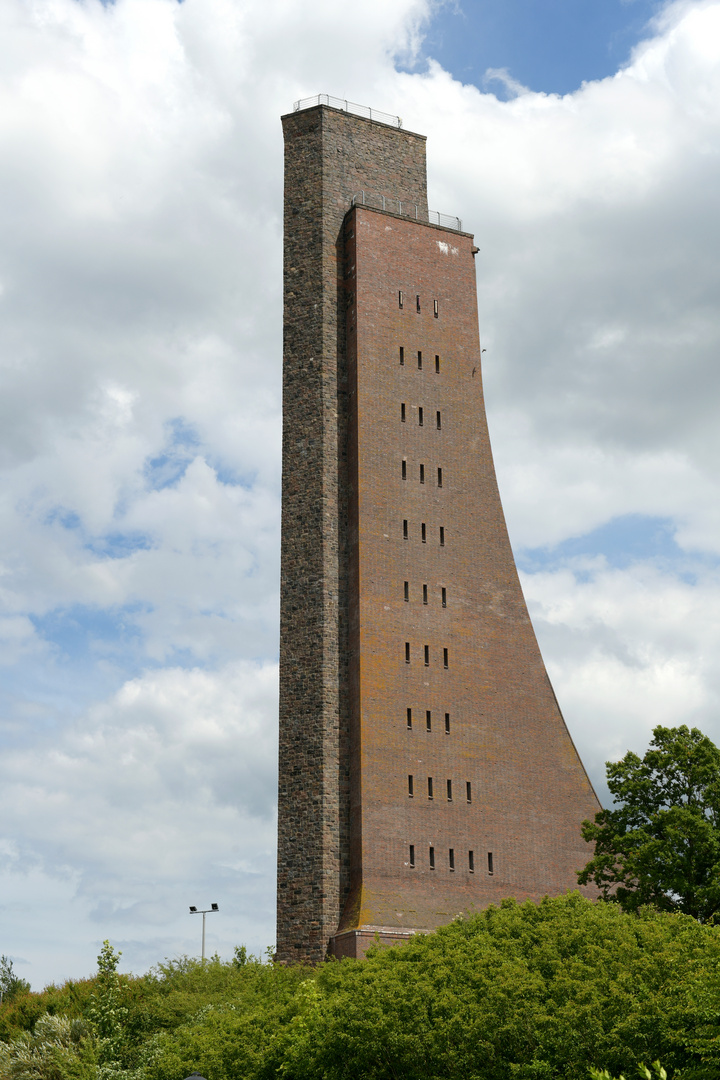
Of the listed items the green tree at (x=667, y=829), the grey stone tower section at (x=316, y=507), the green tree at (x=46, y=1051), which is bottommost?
the green tree at (x=46, y=1051)

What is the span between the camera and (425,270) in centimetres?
5722

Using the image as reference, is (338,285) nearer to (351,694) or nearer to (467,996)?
(351,694)

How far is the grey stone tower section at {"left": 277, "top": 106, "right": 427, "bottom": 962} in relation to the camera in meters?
48.4

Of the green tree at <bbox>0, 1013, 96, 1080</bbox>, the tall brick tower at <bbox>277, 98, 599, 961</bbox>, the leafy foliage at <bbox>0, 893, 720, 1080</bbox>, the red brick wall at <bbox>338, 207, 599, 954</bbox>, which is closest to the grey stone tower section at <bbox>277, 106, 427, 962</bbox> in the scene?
the tall brick tower at <bbox>277, 98, 599, 961</bbox>

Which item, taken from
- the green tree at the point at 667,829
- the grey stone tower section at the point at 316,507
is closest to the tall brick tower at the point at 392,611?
the grey stone tower section at the point at 316,507

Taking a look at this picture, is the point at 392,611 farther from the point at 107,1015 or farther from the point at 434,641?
the point at 107,1015

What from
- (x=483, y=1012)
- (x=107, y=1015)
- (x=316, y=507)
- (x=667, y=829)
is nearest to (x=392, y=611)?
(x=316, y=507)

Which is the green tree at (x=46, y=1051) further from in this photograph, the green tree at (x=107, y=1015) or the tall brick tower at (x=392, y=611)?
the tall brick tower at (x=392, y=611)

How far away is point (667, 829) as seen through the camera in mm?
41406

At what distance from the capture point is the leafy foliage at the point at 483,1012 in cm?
2531

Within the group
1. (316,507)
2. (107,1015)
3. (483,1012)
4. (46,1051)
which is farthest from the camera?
(316,507)

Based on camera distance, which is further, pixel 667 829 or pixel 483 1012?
pixel 667 829

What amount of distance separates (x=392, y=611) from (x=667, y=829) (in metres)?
14.5

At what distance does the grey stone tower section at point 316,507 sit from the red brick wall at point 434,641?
82 centimetres
